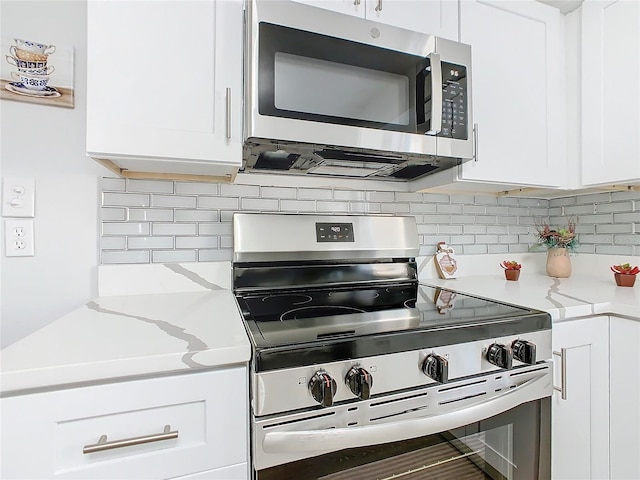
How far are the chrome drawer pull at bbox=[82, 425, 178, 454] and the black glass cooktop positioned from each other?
0.69 ft

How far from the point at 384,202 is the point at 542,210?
99 cm

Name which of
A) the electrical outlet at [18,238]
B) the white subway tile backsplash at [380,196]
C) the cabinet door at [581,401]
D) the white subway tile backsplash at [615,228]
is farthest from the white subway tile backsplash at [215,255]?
the white subway tile backsplash at [615,228]

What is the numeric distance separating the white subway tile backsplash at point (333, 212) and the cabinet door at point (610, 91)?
1.03ft

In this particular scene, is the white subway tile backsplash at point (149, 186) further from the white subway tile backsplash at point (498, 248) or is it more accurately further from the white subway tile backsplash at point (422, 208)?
the white subway tile backsplash at point (498, 248)

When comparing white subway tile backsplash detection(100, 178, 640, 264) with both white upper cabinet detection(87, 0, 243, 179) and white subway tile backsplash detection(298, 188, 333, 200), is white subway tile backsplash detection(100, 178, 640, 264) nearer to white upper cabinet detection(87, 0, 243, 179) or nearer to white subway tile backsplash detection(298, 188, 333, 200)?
white subway tile backsplash detection(298, 188, 333, 200)

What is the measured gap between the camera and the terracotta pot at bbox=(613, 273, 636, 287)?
A: 1.42 meters

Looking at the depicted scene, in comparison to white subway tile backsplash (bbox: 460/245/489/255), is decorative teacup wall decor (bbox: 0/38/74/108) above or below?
above

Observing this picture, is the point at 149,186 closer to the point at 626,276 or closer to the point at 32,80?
the point at 32,80

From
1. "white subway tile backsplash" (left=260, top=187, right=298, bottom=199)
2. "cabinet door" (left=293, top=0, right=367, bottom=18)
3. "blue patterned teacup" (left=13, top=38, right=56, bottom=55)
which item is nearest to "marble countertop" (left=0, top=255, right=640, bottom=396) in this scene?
"white subway tile backsplash" (left=260, top=187, right=298, bottom=199)

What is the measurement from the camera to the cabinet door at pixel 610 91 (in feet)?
4.40

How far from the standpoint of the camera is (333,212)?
1.49 meters

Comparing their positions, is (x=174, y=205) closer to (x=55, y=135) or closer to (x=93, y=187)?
(x=93, y=187)

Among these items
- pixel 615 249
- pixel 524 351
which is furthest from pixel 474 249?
pixel 524 351

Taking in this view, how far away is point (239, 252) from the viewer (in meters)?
1.25
